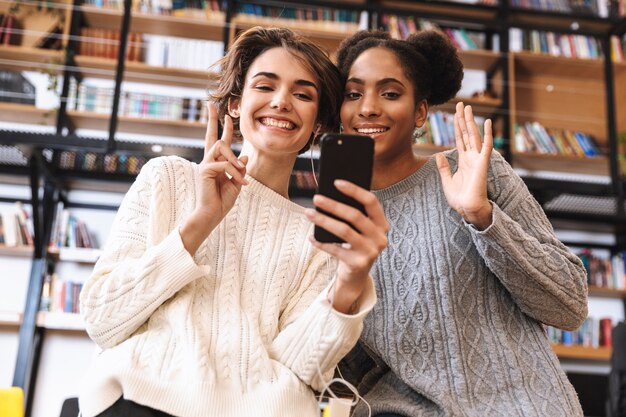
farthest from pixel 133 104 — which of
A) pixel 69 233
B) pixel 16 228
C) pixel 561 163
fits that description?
pixel 561 163

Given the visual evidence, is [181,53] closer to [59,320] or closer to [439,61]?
[59,320]

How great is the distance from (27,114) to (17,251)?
96 cm

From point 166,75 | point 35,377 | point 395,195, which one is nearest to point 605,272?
point 166,75

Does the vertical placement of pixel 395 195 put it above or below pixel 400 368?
above

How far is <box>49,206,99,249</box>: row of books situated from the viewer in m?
4.50

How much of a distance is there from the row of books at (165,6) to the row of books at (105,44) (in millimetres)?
183

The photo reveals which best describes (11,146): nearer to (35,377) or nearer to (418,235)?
(35,377)

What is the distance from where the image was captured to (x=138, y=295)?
3.62 ft

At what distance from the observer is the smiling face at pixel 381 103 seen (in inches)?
59.1

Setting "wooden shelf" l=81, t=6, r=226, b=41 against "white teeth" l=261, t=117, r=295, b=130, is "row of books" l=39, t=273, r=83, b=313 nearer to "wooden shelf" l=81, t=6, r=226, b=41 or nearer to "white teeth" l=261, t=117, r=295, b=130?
"wooden shelf" l=81, t=6, r=226, b=41

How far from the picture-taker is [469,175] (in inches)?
51.3

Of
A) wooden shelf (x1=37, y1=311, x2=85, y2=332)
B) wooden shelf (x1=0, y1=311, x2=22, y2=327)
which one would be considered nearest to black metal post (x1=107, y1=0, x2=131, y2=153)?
wooden shelf (x1=37, y1=311, x2=85, y2=332)

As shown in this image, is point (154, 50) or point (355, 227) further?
point (154, 50)

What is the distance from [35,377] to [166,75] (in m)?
2.31
